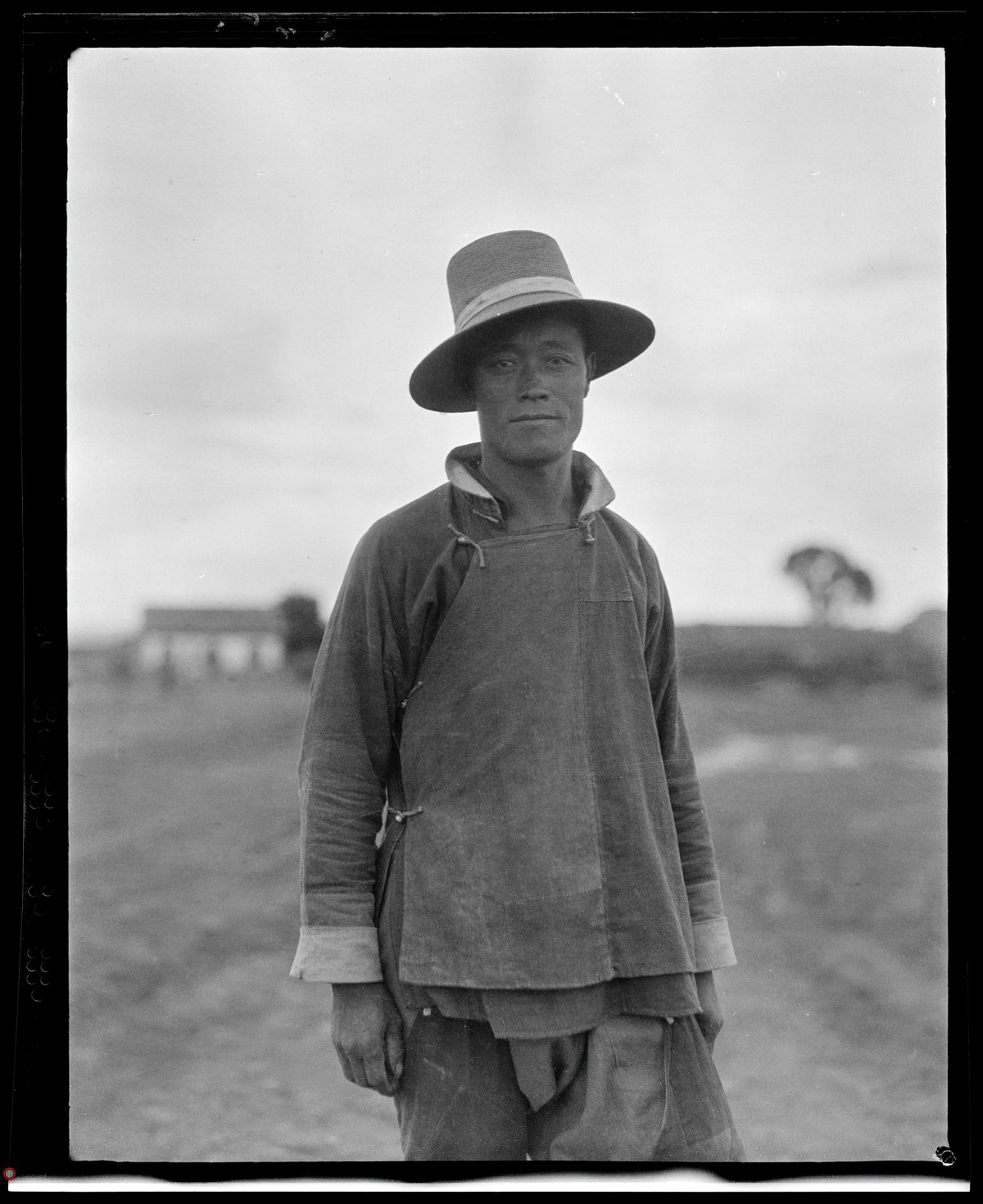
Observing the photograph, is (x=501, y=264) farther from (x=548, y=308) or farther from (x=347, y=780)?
(x=347, y=780)

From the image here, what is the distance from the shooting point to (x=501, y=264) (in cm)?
203

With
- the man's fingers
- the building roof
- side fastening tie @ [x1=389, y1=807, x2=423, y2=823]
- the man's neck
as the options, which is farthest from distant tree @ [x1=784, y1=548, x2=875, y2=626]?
the man's fingers

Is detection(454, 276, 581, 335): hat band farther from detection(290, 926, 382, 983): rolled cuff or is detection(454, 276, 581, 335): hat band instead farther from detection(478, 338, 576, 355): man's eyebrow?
detection(290, 926, 382, 983): rolled cuff

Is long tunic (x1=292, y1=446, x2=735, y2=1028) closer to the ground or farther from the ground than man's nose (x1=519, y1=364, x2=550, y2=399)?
closer to the ground

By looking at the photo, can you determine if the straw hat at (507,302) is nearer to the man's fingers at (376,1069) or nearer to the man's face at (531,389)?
the man's face at (531,389)

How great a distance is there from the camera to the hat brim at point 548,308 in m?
1.97

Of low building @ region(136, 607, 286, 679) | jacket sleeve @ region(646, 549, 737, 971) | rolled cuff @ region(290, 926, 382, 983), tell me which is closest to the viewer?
rolled cuff @ region(290, 926, 382, 983)

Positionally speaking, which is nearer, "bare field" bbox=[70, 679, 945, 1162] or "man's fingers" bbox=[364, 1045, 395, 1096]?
"man's fingers" bbox=[364, 1045, 395, 1096]

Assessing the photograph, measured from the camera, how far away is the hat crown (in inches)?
79.6

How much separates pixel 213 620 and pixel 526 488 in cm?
76

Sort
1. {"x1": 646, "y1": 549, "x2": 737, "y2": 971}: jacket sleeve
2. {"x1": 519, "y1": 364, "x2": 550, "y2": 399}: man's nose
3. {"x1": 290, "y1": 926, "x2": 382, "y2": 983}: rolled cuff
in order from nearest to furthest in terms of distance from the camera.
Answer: {"x1": 290, "y1": 926, "x2": 382, "y2": 983}: rolled cuff
{"x1": 519, "y1": 364, "x2": 550, "y2": 399}: man's nose
{"x1": 646, "y1": 549, "x2": 737, "y2": 971}: jacket sleeve

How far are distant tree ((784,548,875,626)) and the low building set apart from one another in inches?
45.9

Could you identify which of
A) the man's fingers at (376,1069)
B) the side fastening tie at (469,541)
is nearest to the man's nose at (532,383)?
the side fastening tie at (469,541)

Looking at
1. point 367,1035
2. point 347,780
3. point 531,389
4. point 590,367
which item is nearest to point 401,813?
point 347,780
